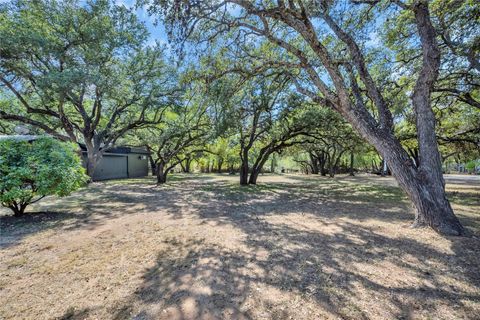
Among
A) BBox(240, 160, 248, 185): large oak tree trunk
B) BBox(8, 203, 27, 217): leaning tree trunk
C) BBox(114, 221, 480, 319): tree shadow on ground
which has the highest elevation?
BBox(240, 160, 248, 185): large oak tree trunk

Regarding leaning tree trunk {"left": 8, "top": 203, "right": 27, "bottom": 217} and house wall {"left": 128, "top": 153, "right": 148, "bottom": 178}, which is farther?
house wall {"left": 128, "top": 153, "right": 148, "bottom": 178}

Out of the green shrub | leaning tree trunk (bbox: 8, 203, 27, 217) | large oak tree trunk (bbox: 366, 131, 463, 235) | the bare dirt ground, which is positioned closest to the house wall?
leaning tree trunk (bbox: 8, 203, 27, 217)

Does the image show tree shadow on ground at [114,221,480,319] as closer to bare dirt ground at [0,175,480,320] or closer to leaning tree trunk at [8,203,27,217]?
bare dirt ground at [0,175,480,320]

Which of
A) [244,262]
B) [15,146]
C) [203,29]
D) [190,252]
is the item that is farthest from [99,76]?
[244,262]

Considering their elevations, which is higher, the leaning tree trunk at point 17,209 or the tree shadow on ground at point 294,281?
the leaning tree trunk at point 17,209

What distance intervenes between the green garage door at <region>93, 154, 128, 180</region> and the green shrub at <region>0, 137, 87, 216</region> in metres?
12.0

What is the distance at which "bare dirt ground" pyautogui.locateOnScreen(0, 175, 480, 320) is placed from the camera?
199 cm

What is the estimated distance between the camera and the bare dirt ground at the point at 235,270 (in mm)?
1988

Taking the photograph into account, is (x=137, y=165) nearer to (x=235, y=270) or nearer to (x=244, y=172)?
(x=244, y=172)

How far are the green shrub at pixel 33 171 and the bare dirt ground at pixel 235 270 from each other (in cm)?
64

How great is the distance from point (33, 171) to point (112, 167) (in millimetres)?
14301

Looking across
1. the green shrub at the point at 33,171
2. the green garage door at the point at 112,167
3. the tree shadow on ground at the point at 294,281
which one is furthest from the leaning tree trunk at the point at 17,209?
the green garage door at the point at 112,167

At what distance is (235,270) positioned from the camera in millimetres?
2678

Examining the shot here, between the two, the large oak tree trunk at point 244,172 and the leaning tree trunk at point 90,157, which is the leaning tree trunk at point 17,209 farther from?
the large oak tree trunk at point 244,172
